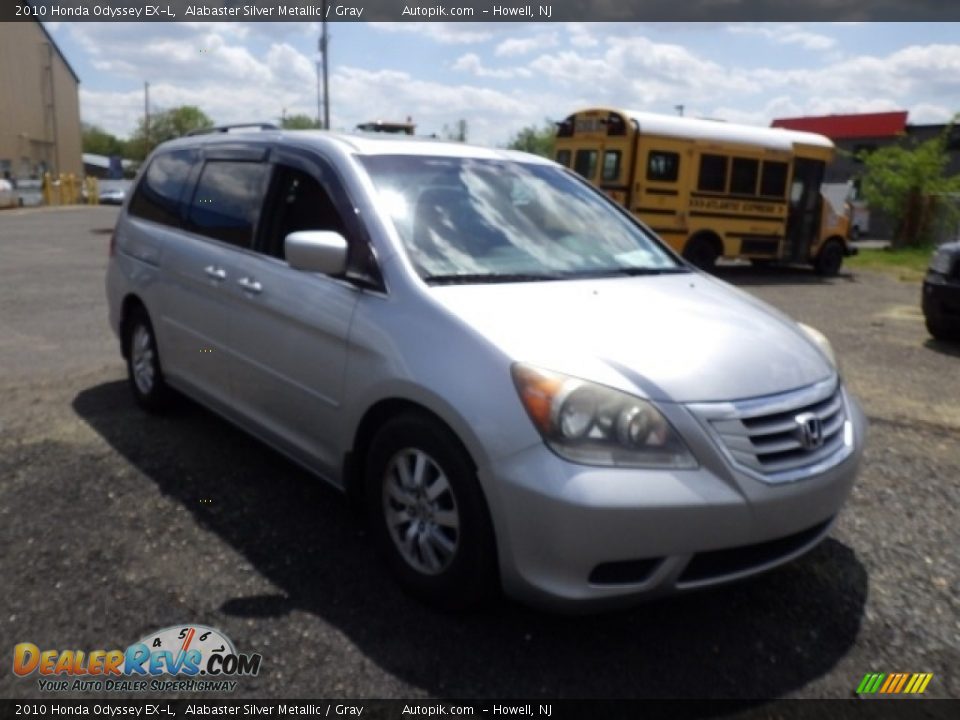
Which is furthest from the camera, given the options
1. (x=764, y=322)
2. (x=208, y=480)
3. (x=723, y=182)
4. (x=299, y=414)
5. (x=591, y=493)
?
(x=723, y=182)

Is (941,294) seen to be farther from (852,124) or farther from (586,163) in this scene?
(852,124)

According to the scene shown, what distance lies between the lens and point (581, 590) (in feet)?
8.82

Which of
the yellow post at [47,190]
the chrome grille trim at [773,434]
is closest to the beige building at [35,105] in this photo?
the yellow post at [47,190]

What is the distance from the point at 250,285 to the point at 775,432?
2.48 metres

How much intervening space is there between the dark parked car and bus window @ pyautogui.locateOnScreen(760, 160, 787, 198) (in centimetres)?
742

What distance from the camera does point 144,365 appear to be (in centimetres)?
530

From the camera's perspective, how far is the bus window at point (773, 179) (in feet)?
51.3

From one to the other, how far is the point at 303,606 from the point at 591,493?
1.24 metres

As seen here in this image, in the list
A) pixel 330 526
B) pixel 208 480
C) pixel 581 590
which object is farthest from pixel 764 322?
pixel 208 480

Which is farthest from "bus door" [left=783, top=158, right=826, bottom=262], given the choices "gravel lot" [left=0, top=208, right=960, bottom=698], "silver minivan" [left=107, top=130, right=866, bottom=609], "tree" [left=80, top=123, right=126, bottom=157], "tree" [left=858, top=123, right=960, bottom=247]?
"tree" [left=80, top=123, right=126, bottom=157]

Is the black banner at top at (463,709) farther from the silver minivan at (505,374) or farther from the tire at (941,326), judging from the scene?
the tire at (941,326)

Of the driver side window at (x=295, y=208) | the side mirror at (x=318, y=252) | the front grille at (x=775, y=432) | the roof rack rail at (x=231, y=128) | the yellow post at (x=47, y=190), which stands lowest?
the yellow post at (x=47, y=190)

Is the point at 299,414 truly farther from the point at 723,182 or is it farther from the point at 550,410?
the point at 723,182

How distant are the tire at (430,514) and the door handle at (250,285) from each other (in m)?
1.15
